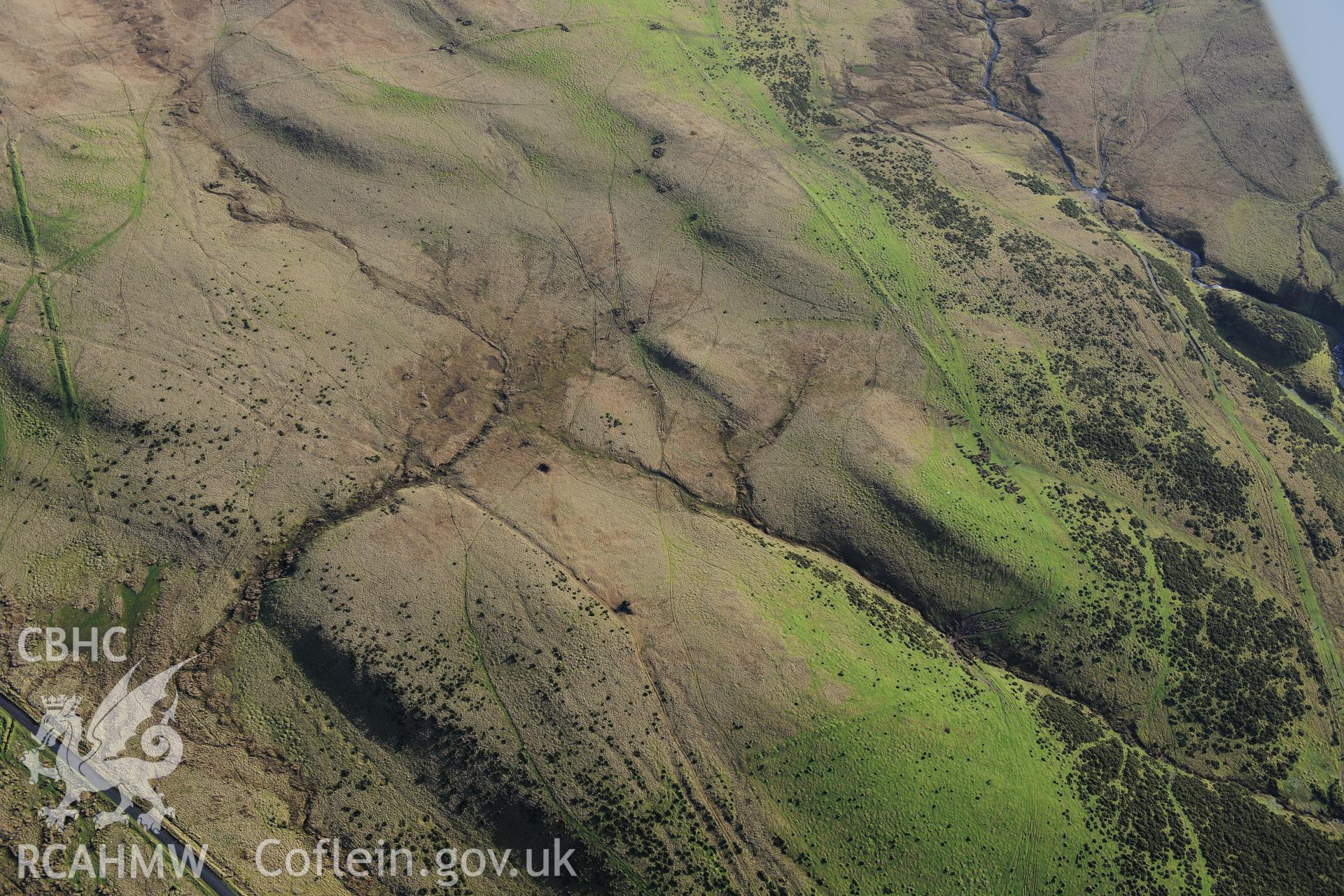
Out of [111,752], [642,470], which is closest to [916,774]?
[642,470]

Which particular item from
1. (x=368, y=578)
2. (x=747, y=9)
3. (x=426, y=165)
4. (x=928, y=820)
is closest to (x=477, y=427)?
(x=368, y=578)

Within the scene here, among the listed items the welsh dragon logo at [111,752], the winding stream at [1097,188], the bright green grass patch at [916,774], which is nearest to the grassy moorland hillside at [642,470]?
the bright green grass patch at [916,774]

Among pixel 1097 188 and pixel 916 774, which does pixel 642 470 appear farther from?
pixel 1097 188

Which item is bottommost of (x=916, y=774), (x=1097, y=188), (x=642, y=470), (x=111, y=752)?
(x=111, y=752)

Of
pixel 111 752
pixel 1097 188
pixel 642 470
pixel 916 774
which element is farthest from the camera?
pixel 1097 188

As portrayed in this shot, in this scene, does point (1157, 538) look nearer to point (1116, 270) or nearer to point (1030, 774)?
point (1030, 774)

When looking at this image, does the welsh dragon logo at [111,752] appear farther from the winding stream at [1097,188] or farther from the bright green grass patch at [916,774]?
the winding stream at [1097,188]

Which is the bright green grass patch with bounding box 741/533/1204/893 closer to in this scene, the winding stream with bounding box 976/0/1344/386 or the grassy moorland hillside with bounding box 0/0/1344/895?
the grassy moorland hillside with bounding box 0/0/1344/895
